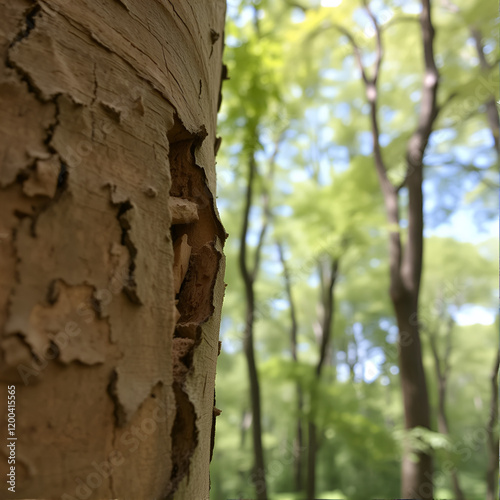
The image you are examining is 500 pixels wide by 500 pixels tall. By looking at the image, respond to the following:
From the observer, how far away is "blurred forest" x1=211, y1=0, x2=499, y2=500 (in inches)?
234

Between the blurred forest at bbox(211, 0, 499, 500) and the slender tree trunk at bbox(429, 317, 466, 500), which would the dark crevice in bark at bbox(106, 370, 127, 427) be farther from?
the slender tree trunk at bbox(429, 317, 466, 500)

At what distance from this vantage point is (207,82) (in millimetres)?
1090

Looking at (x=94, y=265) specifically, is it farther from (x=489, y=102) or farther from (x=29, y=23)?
(x=489, y=102)

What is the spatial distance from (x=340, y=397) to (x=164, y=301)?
825cm

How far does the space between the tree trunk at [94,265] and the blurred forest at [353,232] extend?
4.15 meters

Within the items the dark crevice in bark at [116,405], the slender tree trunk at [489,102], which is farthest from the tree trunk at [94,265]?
the slender tree trunk at [489,102]

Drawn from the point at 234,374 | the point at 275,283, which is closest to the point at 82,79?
the point at 275,283

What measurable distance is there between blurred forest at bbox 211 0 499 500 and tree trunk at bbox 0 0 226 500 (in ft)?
13.6

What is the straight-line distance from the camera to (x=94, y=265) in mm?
651

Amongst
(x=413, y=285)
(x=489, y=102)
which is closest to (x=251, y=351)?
(x=413, y=285)

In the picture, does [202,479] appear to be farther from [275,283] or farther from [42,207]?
[275,283]

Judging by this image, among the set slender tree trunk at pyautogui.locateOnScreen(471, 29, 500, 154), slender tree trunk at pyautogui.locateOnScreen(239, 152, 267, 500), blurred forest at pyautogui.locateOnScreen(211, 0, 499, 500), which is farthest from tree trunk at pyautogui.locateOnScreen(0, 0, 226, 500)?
slender tree trunk at pyautogui.locateOnScreen(471, 29, 500, 154)

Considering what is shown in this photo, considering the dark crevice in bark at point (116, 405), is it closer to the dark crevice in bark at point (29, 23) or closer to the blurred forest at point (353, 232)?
the dark crevice in bark at point (29, 23)

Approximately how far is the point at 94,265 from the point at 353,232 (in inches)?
294
